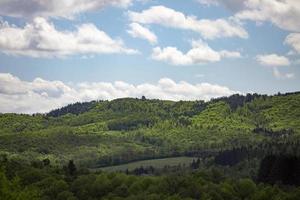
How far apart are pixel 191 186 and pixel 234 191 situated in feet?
44.1

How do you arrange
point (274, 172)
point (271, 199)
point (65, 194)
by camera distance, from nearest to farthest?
point (271, 199)
point (65, 194)
point (274, 172)

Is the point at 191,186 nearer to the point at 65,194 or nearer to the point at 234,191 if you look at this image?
the point at 234,191

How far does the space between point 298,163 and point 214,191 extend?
115 feet

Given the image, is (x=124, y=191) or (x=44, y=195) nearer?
(x=44, y=195)

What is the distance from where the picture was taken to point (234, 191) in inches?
6703

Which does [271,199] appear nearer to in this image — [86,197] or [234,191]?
[234,191]

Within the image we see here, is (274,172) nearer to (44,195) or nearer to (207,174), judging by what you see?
(207,174)

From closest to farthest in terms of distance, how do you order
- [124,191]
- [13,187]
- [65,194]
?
[13,187]
[65,194]
[124,191]

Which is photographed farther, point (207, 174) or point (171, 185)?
point (207, 174)

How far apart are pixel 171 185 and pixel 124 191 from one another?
Result: 15352 mm

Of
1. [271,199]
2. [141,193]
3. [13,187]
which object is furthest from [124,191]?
[13,187]

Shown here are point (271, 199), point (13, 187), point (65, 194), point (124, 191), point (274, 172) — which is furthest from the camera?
point (274, 172)

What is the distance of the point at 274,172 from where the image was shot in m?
190

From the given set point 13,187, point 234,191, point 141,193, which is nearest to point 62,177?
point 141,193
